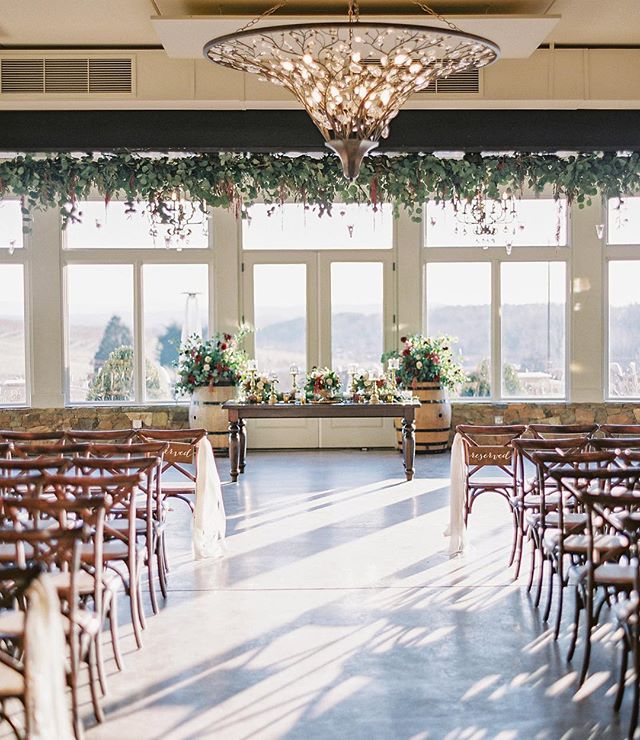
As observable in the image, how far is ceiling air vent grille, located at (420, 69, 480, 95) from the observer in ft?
25.4

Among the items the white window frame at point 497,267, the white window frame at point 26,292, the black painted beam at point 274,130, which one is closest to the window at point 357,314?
the white window frame at point 497,267

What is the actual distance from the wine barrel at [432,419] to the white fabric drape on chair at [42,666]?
905 centimetres

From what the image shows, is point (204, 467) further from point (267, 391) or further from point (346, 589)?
point (267, 391)

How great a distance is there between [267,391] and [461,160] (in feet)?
10.2

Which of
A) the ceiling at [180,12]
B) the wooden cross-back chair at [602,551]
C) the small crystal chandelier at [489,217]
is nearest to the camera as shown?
the wooden cross-back chair at [602,551]

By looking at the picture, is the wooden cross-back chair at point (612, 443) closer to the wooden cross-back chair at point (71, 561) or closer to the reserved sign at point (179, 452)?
the reserved sign at point (179, 452)

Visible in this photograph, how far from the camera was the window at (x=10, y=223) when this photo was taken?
12.9 m

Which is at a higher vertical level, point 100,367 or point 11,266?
point 11,266

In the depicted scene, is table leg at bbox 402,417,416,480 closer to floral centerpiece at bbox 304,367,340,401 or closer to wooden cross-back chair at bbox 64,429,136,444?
floral centerpiece at bbox 304,367,340,401

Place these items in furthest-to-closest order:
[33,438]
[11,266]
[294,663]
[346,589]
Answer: [11,266] < [33,438] < [346,589] < [294,663]

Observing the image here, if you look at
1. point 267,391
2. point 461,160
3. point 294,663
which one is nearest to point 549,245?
point 461,160

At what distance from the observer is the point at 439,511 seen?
8.59 m

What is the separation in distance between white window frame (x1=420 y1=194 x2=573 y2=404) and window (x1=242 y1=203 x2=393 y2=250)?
56cm

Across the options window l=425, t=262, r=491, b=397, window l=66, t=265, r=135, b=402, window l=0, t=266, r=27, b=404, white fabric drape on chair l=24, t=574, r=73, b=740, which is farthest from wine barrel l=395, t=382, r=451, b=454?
white fabric drape on chair l=24, t=574, r=73, b=740
